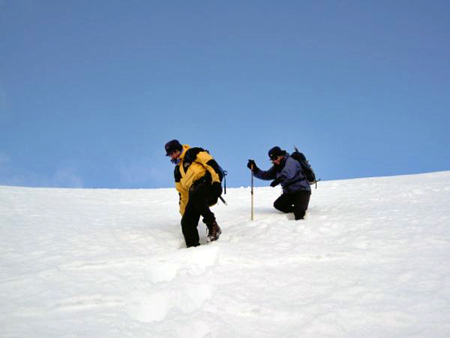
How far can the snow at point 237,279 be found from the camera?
308 cm

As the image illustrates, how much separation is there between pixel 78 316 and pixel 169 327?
0.99 metres

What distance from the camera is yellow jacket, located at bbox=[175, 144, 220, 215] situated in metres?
5.88

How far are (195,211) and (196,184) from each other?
47cm

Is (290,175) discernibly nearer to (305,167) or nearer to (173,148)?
(305,167)

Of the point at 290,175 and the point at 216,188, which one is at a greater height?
the point at 290,175

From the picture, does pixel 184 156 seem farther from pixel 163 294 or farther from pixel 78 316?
pixel 78 316

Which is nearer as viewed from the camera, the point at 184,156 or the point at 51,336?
the point at 51,336

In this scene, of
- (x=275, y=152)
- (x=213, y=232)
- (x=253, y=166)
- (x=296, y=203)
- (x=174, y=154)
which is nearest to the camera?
(x=213, y=232)

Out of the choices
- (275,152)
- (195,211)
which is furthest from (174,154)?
(275,152)

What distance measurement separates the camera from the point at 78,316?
→ 3.40m

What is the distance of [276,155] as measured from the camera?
7.82 meters

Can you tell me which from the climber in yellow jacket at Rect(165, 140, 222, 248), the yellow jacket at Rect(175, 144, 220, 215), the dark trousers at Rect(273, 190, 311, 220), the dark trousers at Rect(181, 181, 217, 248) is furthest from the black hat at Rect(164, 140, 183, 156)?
the dark trousers at Rect(273, 190, 311, 220)

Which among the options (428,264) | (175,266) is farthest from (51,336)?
(428,264)

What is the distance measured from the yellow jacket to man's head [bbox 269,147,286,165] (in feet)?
7.41
